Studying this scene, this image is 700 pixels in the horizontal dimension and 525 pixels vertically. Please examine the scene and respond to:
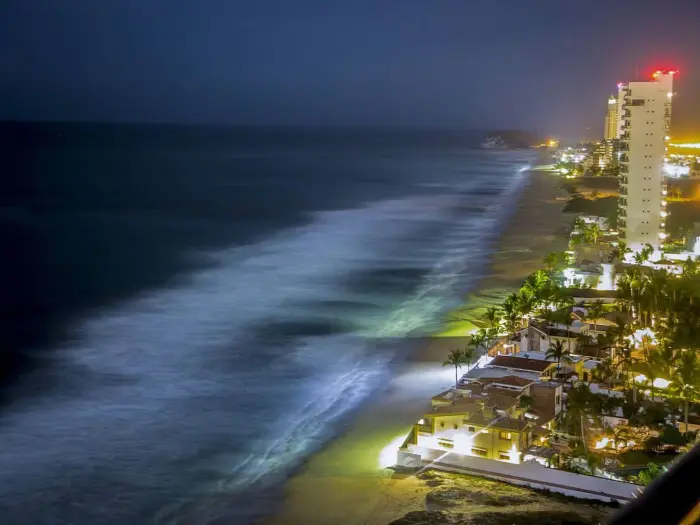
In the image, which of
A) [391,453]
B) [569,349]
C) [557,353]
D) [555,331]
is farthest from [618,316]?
[391,453]

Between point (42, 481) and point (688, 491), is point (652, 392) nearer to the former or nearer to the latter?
point (42, 481)

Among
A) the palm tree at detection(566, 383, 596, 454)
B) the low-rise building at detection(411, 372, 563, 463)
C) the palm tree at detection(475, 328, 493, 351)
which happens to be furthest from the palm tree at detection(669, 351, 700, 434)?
the palm tree at detection(475, 328, 493, 351)

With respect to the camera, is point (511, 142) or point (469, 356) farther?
point (511, 142)

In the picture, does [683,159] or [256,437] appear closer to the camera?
[256,437]

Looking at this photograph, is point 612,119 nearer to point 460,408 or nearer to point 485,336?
point 485,336

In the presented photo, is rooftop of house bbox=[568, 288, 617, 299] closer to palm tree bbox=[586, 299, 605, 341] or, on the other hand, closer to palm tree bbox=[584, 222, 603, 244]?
→ palm tree bbox=[586, 299, 605, 341]

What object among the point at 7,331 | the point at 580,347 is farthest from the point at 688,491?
the point at 7,331
